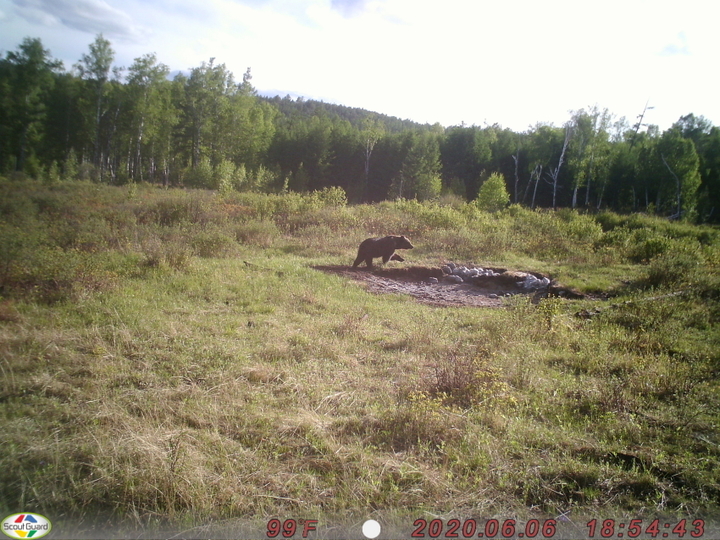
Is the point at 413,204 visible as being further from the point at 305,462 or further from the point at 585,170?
the point at 585,170

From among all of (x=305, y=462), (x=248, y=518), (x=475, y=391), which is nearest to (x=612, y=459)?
(x=475, y=391)

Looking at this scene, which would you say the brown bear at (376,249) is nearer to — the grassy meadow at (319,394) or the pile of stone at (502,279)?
the pile of stone at (502,279)

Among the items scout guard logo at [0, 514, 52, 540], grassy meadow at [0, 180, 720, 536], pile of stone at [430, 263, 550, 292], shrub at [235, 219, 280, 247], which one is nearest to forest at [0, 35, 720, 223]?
grassy meadow at [0, 180, 720, 536]

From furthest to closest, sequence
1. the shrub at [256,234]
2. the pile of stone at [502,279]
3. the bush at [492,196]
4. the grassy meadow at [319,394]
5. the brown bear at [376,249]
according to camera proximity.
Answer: the bush at [492,196] < the shrub at [256,234] < the brown bear at [376,249] < the pile of stone at [502,279] < the grassy meadow at [319,394]

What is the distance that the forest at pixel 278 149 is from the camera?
22.9ft

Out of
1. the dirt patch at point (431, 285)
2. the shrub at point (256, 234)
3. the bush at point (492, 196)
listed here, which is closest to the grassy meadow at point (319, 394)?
the dirt patch at point (431, 285)

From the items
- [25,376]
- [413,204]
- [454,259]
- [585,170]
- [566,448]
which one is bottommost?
[25,376]

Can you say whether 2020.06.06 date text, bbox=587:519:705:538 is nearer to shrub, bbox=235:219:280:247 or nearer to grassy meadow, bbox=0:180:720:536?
grassy meadow, bbox=0:180:720:536

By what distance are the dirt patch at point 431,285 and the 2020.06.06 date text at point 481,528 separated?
20.0ft

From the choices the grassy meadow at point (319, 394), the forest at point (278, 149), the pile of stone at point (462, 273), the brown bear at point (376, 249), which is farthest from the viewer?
the brown bear at point (376, 249)

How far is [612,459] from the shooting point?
3.26 metres

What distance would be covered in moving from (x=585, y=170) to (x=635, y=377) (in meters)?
35.6

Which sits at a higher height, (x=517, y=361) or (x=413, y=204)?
(x=413, y=204)

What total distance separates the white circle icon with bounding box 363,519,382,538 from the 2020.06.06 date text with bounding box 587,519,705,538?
4.29 ft
